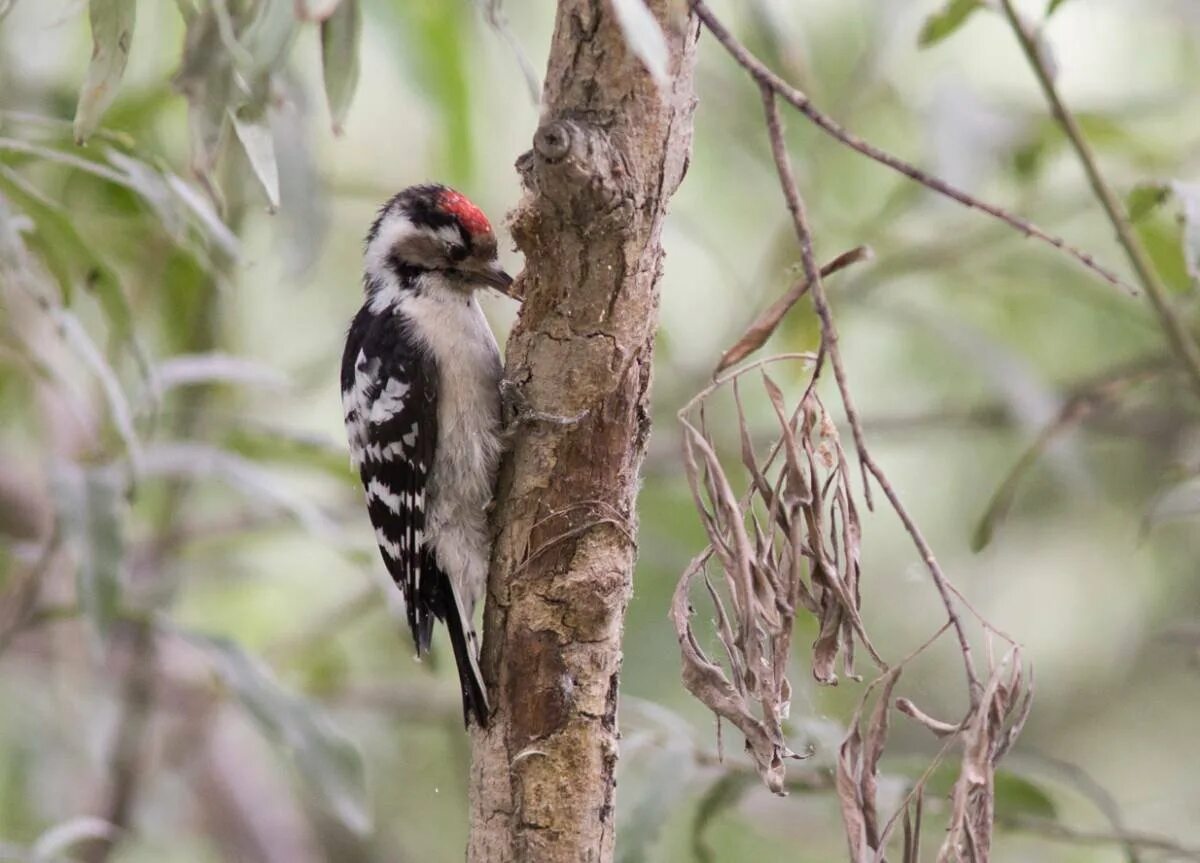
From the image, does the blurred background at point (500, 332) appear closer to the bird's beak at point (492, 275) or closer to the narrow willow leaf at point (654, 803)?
the narrow willow leaf at point (654, 803)

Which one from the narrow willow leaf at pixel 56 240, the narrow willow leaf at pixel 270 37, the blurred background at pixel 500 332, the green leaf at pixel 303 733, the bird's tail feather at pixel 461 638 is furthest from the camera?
the green leaf at pixel 303 733

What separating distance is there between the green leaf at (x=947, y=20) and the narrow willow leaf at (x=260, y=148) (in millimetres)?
1331

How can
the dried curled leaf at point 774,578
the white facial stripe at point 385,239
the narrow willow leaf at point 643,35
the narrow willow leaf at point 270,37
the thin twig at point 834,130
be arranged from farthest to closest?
the white facial stripe at point 385,239, the narrow willow leaf at point 270,37, the dried curled leaf at point 774,578, the thin twig at point 834,130, the narrow willow leaf at point 643,35

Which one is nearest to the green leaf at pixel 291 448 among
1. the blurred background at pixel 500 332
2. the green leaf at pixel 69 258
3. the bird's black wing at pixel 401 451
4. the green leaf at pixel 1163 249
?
the blurred background at pixel 500 332

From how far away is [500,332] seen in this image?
4020 mm

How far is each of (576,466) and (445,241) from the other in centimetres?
121

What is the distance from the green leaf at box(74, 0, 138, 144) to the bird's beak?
4.05 ft

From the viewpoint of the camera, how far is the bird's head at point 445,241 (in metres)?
3.07

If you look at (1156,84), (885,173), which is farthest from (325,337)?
(1156,84)

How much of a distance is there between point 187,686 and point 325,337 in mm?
1619

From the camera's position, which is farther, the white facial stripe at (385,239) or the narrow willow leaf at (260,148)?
the white facial stripe at (385,239)

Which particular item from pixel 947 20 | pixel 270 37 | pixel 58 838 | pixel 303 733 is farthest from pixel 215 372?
pixel 947 20

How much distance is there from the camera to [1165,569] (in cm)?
504

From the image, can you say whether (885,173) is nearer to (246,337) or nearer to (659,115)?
(246,337)
